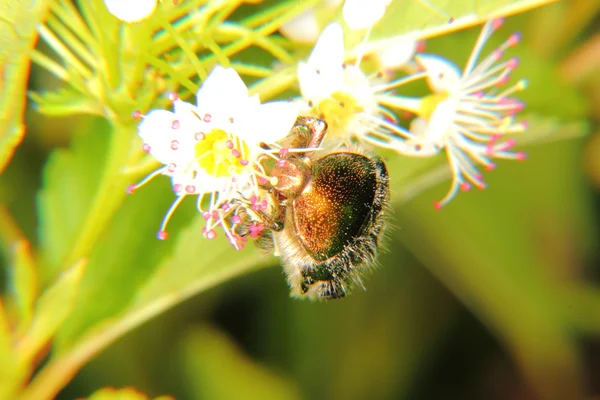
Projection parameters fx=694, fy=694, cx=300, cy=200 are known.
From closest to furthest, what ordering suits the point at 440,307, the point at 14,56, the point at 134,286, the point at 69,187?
the point at 14,56 < the point at 134,286 < the point at 69,187 < the point at 440,307

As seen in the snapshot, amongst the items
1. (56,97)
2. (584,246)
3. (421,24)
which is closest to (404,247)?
(584,246)

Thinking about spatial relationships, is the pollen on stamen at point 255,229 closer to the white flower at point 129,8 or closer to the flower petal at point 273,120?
the flower petal at point 273,120

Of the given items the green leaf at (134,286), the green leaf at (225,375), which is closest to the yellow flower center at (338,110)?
the green leaf at (134,286)

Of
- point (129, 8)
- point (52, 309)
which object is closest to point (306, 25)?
point (129, 8)

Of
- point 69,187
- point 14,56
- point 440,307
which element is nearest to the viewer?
point 14,56

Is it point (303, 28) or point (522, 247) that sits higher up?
point (303, 28)

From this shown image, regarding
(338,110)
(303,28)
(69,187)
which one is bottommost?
(338,110)

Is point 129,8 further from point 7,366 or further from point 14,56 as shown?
point 7,366
